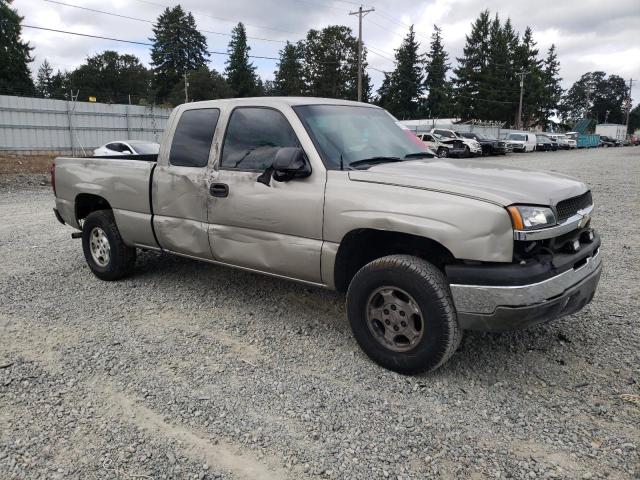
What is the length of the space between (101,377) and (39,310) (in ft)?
5.44

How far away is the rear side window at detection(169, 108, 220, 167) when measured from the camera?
4535 mm

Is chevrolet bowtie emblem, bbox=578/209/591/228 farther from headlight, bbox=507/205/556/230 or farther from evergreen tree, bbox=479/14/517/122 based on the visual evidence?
evergreen tree, bbox=479/14/517/122

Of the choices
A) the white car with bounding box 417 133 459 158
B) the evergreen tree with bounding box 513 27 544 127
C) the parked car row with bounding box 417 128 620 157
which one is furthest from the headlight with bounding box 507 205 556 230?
the evergreen tree with bounding box 513 27 544 127

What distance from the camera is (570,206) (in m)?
3.42

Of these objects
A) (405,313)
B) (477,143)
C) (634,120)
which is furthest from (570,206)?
(634,120)

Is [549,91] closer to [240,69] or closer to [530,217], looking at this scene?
[240,69]

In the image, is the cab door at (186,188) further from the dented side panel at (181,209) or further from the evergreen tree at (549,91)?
the evergreen tree at (549,91)

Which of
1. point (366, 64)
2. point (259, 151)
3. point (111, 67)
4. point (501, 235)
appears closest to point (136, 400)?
point (259, 151)

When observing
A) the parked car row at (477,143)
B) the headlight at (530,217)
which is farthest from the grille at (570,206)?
the parked car row at (477,143)

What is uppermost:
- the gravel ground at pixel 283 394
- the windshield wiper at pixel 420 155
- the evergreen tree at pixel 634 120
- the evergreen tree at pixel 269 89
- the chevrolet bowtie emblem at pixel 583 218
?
the evergreen tree at pixel 269 89

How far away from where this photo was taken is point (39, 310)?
4742 mm

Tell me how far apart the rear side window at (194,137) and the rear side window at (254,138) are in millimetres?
233

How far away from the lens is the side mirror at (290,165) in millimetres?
3627

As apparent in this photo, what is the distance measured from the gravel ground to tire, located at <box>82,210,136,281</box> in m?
0.35
